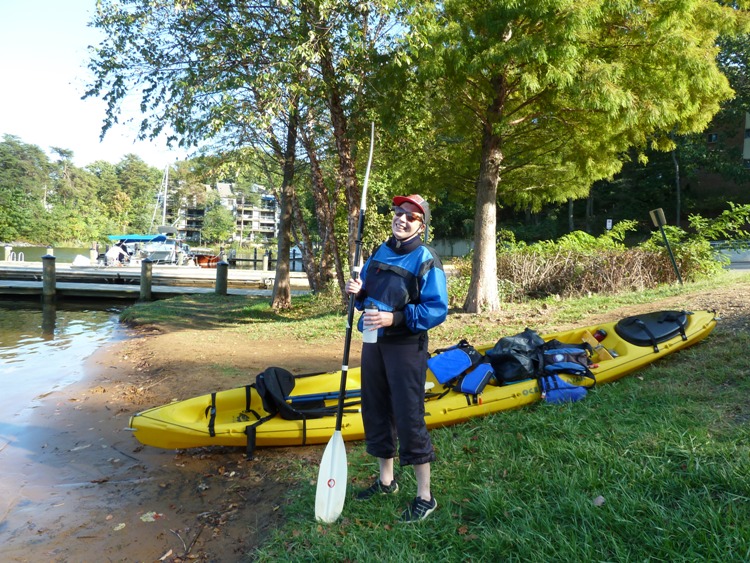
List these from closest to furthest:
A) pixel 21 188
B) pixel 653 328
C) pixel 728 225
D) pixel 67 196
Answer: pixel 653 328, pixel 728 225, pixel 21 188, pixel 67 196

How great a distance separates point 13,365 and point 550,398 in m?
8.39

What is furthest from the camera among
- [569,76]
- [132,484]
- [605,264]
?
[605,264]

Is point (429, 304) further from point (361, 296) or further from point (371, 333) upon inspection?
point (361, 296)

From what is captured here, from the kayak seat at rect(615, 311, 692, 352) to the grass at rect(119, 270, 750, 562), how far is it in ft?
1.63

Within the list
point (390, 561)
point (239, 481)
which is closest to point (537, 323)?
point (239, 481)

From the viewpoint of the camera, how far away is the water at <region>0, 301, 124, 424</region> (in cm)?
674

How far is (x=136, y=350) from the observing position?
907 centimetres

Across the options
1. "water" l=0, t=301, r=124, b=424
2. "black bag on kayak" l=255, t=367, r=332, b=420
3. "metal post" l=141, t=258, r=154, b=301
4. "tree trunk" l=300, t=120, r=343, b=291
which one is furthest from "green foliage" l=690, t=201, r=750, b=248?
"metal post" l=141, t=258, r=154, b=301

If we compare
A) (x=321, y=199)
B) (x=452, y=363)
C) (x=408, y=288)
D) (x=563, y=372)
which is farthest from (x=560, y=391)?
(x=321, y=199)

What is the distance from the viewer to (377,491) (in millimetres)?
3078

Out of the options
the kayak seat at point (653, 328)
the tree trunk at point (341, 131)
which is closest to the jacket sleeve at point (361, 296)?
the kayak seat at point (653, 328)

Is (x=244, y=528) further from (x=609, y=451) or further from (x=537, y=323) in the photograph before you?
(x=537, y=323)

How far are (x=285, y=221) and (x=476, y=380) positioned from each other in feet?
31.2

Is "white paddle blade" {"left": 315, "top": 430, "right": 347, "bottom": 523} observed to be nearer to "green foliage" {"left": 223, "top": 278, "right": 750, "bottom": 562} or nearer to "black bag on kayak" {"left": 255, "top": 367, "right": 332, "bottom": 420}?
"green foliage" {"left": 223, "top": 278, "right": 750, "bottom": 562}
